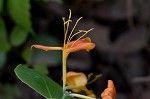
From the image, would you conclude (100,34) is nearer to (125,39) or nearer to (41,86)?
(125,39)

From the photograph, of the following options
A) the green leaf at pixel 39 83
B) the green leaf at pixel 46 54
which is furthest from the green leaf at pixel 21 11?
the green leaf at pixel 39 83

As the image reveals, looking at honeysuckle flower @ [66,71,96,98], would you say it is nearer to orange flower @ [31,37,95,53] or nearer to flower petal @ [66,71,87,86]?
flower petal @ [66,71,87,86]

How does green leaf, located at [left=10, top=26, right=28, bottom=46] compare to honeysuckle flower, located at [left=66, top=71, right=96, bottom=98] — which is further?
green leaf, located at [left=10, top=26, right=28, bottom=46]

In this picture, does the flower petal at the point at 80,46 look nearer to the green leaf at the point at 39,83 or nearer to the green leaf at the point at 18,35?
the green leaf at the point at 39,83

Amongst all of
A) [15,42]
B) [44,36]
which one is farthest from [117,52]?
[15,42]

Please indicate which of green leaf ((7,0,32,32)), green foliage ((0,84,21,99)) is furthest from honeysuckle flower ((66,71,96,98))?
green foliage ((0,84,21,99))

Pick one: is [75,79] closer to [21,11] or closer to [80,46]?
[80,46]
